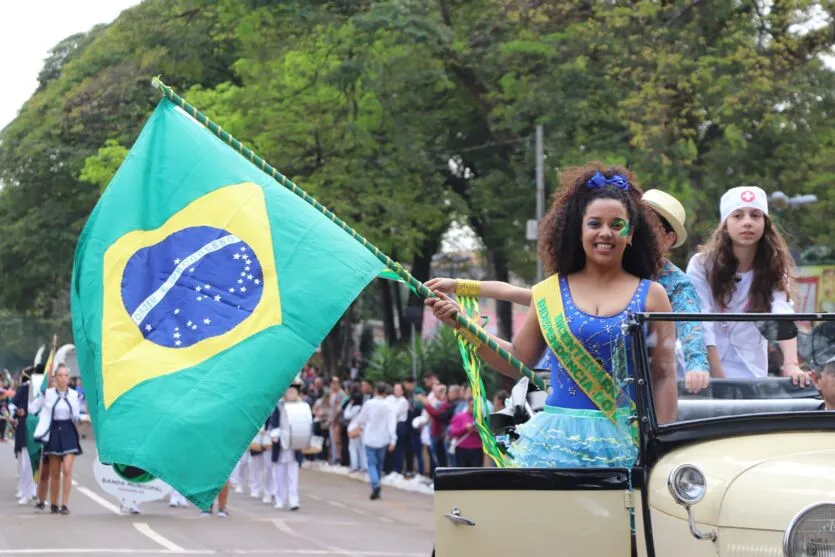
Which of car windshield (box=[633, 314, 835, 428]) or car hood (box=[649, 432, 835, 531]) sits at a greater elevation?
car windshield (box=[633, 314, 835, 428])

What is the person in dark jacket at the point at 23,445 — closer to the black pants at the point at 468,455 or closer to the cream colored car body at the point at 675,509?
the black pants at the point at 468,455

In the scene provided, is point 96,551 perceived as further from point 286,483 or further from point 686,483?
point 686,483

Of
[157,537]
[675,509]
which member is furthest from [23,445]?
[675,509]

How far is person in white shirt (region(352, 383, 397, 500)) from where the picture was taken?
959 inches

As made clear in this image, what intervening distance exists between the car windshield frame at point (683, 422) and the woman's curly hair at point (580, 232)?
796mm

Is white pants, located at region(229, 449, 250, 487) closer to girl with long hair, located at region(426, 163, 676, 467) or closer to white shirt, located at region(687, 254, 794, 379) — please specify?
girl with long hair, located at region(426, 163, 676, 467)

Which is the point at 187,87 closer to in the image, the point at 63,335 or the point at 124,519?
the point at 124,519

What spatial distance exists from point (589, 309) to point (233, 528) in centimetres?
1342

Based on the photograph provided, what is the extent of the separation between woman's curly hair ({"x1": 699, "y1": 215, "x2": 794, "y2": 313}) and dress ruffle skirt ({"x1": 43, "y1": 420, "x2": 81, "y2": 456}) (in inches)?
565

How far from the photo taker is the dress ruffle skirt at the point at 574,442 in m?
5.39

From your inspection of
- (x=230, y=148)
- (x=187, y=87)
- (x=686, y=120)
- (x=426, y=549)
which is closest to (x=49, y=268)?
(x=187, y=87)

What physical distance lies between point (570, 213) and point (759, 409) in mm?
1145

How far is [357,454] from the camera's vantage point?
3016 cm

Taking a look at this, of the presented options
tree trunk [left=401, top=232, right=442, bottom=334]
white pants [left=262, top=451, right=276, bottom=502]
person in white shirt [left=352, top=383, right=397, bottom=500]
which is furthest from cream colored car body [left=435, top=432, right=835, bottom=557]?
tree trunk [left=401, top=232, right=442, bottom=334]
